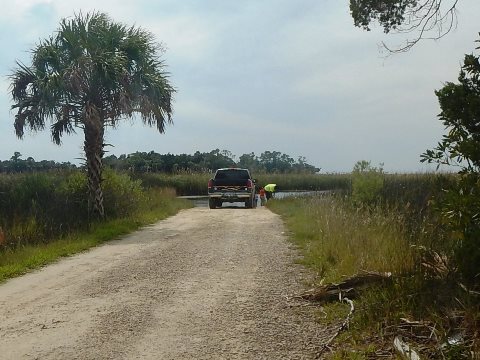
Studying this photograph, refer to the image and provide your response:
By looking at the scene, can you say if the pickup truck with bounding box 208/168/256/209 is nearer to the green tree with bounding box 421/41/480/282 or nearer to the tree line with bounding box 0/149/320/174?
the tree line with bounding box 0/149/320/174

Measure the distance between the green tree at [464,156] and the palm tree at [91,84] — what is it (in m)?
12.1

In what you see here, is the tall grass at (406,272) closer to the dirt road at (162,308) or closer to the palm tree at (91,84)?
the dirt road at (162,308)

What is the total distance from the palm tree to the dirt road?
5.89 m

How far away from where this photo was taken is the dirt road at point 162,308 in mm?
5086

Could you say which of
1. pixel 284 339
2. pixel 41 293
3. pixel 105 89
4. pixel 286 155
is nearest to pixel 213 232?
pixel 105 89

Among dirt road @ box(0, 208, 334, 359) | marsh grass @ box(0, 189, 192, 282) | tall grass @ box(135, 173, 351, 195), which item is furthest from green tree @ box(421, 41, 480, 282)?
tall grass @ box(135, 173, 351, 195)

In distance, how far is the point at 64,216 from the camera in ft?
50.9

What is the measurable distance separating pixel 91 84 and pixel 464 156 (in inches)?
516

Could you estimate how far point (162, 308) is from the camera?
644 centimetres

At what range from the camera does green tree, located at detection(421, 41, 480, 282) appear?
4672 millimetres

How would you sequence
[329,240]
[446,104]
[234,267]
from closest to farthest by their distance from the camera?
[446,104] → [234,267] → [329,240]


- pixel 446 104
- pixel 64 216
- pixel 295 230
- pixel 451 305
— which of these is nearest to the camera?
pixel 451 305

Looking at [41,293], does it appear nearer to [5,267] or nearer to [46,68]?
[5,267]

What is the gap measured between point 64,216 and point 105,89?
3.98m
